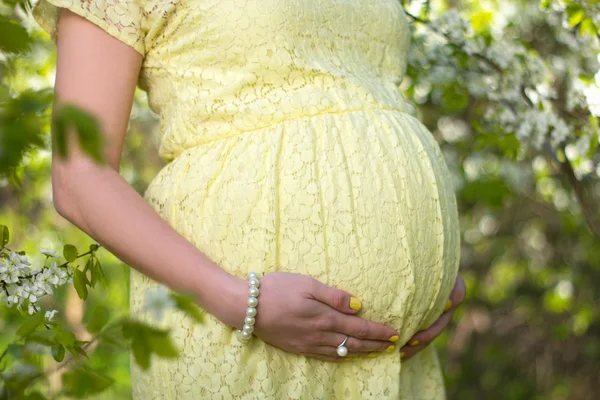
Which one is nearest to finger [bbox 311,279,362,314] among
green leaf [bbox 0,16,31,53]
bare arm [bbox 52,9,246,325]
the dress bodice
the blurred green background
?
bare arm [bbox 52,9,246,325]

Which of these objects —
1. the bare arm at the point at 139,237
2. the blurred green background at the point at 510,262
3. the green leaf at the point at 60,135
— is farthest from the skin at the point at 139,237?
the blurred green background at the point at 510,262

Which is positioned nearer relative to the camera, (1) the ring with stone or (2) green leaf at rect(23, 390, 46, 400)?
(2) green leaf at rect(23, 390, 46, 400)

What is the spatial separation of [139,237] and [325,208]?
1.05 feet

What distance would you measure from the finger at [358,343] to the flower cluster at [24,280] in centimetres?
46

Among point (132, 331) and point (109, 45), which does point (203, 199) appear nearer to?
point (109, 45)

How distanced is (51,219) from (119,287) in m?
0.67

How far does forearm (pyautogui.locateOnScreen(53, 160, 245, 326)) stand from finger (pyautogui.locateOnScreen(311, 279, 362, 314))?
126 mm

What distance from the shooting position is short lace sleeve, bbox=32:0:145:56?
1094 millimetres

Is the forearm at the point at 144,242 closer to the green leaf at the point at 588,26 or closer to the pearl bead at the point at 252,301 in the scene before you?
the pearl bead at the point at 252,301

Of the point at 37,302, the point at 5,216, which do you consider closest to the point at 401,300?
the point at 37,302

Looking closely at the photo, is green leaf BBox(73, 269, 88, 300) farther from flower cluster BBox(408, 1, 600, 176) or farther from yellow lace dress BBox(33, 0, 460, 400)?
flower cluster BBox(408, 1, 600, 176)

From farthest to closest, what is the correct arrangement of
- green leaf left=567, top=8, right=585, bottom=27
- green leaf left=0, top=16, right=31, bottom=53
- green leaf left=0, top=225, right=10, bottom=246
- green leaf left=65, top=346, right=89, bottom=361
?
green leaf left=567, top=8, right=585, bottom=27 → green leaf left=0, top=225, right=10, bottom=246 → green leaf left=65, top=346, right=89, bottom=361 → green leaf left=0, top=16, right=31, bottom=53

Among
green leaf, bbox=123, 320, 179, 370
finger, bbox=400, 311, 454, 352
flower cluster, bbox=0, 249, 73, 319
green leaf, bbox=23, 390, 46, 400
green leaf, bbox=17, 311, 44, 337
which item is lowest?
finger, bbox=400, 311, 454, 352

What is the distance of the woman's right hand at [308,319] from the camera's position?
1092 mm
